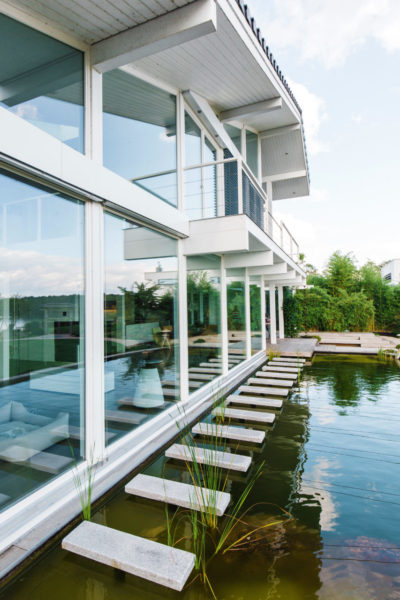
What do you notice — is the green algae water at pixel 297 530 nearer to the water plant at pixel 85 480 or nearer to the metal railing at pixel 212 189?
the water plant at pixel 85 480

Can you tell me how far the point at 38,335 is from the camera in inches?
101

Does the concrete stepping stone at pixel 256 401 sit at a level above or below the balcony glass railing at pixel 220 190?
below

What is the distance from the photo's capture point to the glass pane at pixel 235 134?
7.55 metres

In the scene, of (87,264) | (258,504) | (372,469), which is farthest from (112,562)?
(372,469)

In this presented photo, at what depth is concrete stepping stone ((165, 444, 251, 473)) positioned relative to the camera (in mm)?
3283

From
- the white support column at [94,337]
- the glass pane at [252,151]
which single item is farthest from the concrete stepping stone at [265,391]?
the glass pane at [252,151]

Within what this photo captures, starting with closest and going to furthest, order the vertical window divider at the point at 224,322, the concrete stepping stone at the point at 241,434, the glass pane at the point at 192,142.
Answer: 1. the concrete stepping stone at the point at 241,434
2. the glass pane at the point at 192,142
3. the vertical window divider at the point at 224,322

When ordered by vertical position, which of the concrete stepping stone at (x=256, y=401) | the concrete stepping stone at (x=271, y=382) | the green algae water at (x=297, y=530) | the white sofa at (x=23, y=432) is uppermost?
the white sofa at (x=23, y=432)

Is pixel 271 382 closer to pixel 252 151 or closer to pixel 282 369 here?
pixel 282 369

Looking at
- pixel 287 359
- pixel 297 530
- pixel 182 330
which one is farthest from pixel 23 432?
pixel 287 359

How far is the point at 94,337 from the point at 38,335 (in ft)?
1.81

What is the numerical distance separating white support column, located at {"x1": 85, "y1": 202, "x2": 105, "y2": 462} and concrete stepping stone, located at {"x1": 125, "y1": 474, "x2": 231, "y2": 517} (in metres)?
0.46

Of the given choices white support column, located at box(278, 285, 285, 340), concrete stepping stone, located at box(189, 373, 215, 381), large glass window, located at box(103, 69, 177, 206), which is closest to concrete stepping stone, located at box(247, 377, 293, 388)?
concrete stepping stone, located at box(189, 373, 215, 381)

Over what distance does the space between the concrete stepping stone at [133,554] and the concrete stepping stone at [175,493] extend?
1.43 feet
